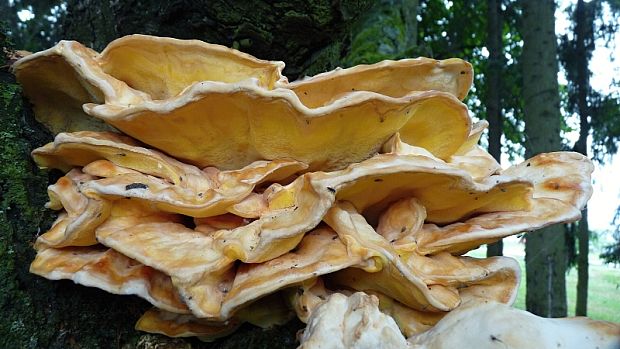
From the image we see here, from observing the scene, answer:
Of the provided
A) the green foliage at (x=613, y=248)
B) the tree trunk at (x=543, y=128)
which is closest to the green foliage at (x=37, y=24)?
the tree trunk at (x=543, y=128)

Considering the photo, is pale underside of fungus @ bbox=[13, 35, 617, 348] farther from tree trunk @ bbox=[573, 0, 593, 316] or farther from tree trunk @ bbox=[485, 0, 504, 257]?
tree trunk @ bbox=[573, 0, 593, 316]

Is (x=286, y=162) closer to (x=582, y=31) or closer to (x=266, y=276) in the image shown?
(x=266, y=276)

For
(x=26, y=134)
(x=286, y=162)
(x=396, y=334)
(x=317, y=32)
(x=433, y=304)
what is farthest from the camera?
(x=317, y=32)

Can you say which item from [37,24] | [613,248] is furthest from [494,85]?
[37,24]

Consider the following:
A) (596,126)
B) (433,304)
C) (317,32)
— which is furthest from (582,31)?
(433,304)

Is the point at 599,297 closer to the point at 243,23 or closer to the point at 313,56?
the point at 313,56

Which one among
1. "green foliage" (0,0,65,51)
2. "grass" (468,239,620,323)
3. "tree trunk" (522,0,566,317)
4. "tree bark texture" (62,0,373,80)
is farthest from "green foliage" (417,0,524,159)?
"tree bark texture" (62,0,373,80)
